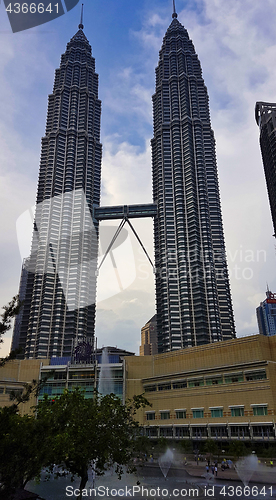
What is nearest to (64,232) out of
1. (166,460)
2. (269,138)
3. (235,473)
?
(269,138)

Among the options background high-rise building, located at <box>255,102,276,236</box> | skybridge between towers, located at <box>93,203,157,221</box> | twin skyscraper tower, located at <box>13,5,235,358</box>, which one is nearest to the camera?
background high-rise building, located at <box>255,102,276,236</box>

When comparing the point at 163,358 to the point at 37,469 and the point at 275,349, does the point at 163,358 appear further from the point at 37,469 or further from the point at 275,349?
the point at 37,469

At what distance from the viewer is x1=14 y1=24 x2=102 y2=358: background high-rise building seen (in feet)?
490

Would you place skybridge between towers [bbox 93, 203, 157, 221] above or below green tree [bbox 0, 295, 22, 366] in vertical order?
above

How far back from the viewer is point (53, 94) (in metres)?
198

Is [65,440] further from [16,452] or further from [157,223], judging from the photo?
[157,223]

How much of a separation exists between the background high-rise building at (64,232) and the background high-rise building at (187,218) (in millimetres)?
31253

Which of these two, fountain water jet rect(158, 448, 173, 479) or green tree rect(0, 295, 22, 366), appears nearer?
green tree rect(0, 295, 22, 366)

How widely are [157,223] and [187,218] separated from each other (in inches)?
575

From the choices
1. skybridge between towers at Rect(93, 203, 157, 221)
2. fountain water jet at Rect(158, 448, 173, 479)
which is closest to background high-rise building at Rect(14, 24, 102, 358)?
skybridge between towers at Rect(93, 203, 157, 221)

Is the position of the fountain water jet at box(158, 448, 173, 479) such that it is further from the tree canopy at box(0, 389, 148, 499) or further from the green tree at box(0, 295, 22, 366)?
the green tree at box(0, 295, 22, 366)

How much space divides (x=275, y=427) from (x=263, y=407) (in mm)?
3689

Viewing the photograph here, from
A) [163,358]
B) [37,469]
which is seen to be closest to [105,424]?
[37,469]

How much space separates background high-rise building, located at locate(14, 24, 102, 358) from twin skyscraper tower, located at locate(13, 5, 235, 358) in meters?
0.45
